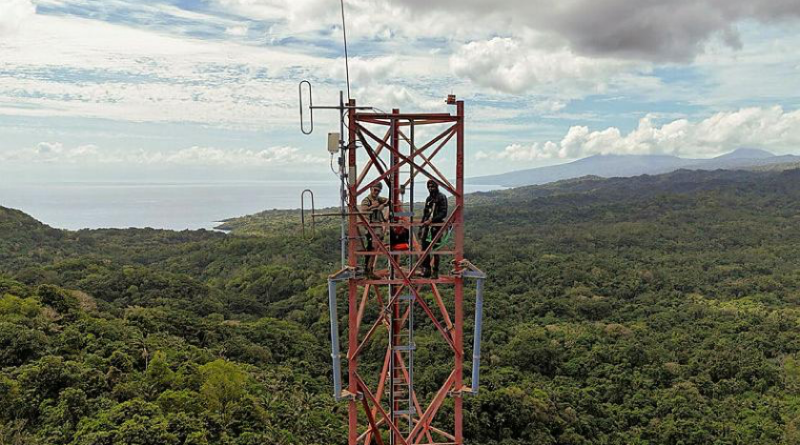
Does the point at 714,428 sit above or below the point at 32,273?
below

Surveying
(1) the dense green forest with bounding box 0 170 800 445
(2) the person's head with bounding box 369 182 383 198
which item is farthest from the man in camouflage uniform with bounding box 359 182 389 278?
(1) the dense green forest with bounding box 0 170 800 445

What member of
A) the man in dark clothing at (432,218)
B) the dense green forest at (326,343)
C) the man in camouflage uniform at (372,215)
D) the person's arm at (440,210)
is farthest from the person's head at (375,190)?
the dense green forest at (326,343)

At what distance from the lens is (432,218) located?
8.33 m

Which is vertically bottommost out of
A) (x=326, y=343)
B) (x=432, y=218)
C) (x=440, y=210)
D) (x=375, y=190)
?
(x=326, y=343)

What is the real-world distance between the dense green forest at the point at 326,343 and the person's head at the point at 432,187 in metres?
11.3

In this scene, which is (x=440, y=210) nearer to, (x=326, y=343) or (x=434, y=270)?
(x=434, y=270)

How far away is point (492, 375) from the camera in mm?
31344

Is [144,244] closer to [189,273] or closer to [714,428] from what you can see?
[189,273]

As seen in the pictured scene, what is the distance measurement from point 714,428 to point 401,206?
79.4ft

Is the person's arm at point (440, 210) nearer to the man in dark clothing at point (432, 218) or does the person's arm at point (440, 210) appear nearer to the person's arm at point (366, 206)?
the man in dark clothing at point (432, 218)

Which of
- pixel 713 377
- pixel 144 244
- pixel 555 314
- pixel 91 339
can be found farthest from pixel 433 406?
pixel 144 244

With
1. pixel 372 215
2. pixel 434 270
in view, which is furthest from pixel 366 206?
pixel 434 270

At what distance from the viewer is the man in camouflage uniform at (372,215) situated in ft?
26.7

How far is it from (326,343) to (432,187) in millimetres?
30768
